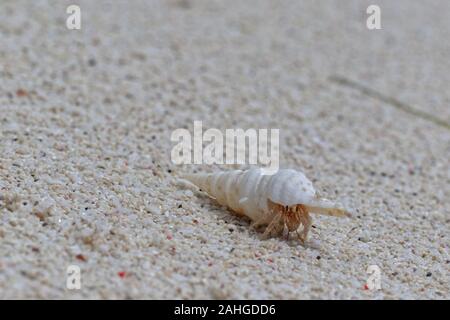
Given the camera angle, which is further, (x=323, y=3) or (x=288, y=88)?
(x=323, y=3)

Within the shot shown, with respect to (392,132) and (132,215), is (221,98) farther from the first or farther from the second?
(132,215)

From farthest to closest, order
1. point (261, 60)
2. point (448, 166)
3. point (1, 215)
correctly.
Answer: point (261, 60)
point (448, 166)
point (1, 215)

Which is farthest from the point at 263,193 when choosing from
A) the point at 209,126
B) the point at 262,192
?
the point at 209,126

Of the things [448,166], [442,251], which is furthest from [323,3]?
[442,251]

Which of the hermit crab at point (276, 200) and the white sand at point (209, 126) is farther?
the hermit crab at point (276, 200)

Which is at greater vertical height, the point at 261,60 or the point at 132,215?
the point at 261,60

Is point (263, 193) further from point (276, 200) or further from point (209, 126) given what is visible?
point (209, 126)

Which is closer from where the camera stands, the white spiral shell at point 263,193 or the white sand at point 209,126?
the white sand at point 209,126
